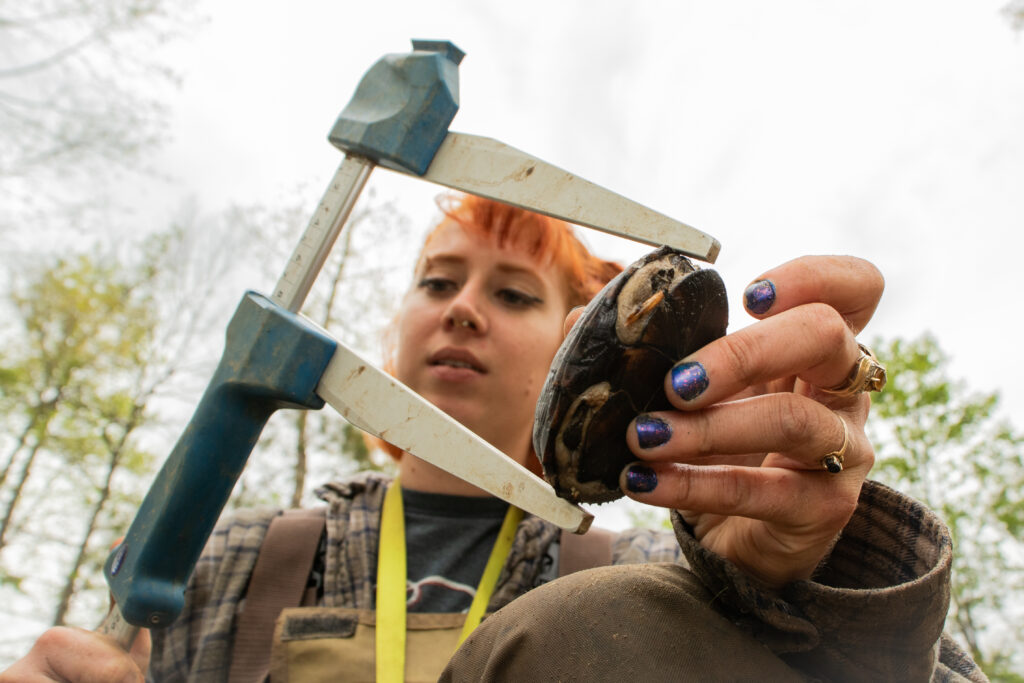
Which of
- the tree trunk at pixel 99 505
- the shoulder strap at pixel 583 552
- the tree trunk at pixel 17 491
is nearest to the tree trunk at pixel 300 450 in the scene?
the tree trunk at pixel 99 505

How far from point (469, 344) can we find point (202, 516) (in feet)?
3.07

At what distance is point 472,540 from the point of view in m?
1.99

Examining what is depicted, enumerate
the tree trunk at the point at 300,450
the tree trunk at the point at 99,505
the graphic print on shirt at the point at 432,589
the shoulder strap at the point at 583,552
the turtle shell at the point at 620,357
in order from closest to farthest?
the turtle shell at the point at 620,357 < the shoulder strap at the point at 583,552 < the graphic print on shirt at the point at 432,589 < the tree trunk at the point at 300,450 < the tree trunk at the point at 99,505

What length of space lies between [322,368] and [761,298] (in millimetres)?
771

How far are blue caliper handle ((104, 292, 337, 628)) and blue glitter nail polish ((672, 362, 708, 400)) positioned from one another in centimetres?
64

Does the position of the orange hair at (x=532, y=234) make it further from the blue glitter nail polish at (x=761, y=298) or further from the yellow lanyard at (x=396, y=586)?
the blue glitter nail polish at (x=761, y=298)

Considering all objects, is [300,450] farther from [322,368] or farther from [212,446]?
[322,368]

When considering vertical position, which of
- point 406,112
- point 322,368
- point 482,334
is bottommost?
point 322,368

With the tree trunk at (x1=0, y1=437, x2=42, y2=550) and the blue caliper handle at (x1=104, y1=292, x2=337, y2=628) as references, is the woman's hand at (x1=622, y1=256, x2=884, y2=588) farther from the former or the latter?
the tree trunk at (x1=0, y1=437, x2=42, y2=550)

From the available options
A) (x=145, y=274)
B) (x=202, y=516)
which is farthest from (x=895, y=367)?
(x=145, y=274)

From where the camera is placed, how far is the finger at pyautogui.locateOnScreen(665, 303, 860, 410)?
0.78 meters

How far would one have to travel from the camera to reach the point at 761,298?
88cm

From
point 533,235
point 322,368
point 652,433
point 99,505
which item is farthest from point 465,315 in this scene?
point 99,505

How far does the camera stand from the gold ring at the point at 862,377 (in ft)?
2.91
